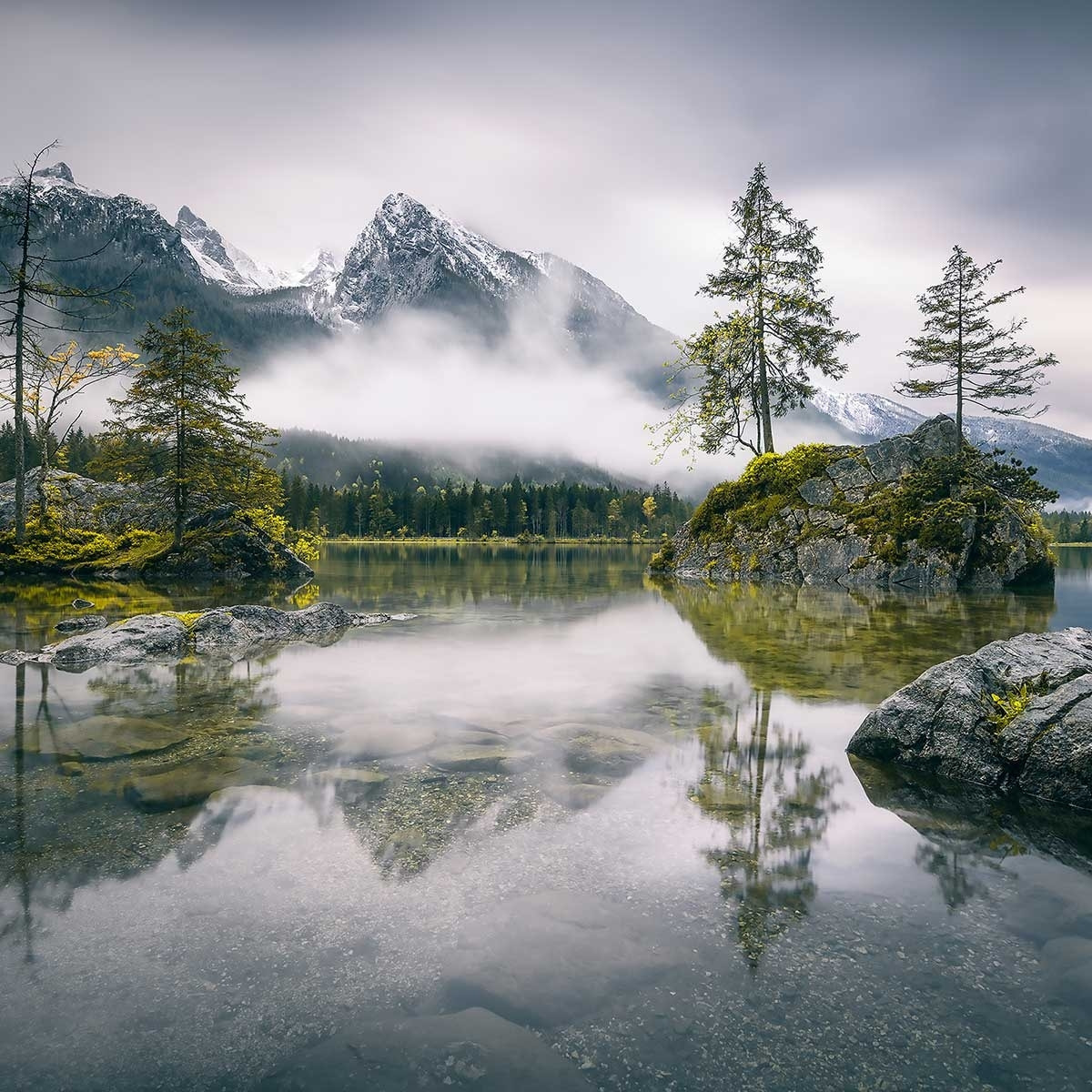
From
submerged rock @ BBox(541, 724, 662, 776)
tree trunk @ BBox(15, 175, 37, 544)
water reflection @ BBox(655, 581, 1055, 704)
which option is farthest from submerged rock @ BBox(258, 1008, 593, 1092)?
tree trunk @ BBox(15, 175, 37, 544)

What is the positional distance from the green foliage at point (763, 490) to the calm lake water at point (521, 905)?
2757cm

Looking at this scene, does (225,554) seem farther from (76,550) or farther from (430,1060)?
(430,1060)

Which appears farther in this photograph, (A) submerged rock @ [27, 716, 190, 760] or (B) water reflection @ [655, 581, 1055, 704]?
(B) water reflection @ [655, 581, 1055, 704]

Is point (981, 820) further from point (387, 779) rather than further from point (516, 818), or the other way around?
point (387, 779)

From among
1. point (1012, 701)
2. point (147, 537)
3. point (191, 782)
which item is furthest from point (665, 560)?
point (191, 782)

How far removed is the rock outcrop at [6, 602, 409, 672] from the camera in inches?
515

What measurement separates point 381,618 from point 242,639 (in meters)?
4.89

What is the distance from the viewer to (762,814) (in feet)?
20.7

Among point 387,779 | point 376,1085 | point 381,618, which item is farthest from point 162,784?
point 381,618

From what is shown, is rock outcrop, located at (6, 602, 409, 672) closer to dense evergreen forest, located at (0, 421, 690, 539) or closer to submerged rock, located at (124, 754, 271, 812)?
submerged rock, located at (124, 754, 271, 812)

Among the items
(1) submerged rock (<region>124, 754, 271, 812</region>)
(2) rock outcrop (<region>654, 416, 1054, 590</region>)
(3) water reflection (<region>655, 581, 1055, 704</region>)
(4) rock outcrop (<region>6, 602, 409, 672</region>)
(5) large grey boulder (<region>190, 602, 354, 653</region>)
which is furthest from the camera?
(2) rock outcrop (<region>654, 416, 1054, 590</region>)

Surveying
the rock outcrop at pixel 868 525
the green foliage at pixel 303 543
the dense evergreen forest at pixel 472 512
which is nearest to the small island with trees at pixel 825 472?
the rock outcrop at pixel 868 525

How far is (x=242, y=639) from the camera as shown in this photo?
15.4 meters

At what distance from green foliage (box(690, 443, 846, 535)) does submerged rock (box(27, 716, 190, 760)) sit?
32544mm
